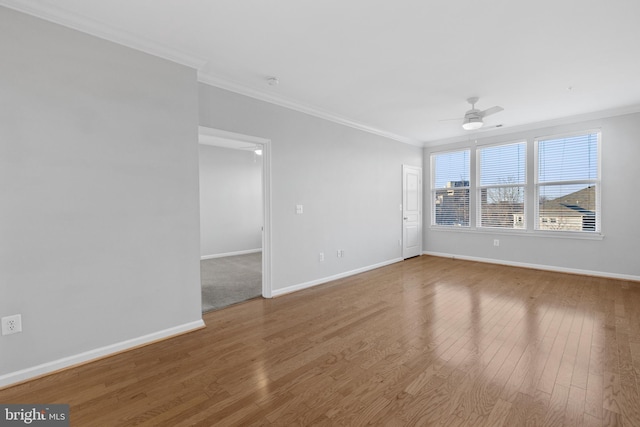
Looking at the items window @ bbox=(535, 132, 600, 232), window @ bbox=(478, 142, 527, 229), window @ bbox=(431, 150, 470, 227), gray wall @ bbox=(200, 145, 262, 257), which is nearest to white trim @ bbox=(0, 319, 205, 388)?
gray wall @ bbox=(200, 145, 262, 257)

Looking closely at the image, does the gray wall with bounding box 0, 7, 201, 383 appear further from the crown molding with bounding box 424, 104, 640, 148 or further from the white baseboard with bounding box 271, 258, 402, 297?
the crown molding with bounding box 424, 104, 640, 148

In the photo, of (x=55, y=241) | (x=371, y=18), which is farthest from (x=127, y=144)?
(x=371, y=18)

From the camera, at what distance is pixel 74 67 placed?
7.72ft

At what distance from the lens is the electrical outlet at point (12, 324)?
209 cm

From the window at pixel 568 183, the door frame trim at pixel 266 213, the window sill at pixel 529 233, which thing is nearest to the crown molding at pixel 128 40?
the door frame trim at pixel 266 213

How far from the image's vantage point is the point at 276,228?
4043mm

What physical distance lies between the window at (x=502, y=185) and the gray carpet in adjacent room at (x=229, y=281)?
16.2 ft

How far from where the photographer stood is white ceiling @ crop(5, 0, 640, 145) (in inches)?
88.0

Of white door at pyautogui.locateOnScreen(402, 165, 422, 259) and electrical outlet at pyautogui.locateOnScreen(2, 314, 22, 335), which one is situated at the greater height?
white door at pyautogui.locateOnScreen(402, 165, 422, 259)

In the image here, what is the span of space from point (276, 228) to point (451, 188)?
15.1 feet

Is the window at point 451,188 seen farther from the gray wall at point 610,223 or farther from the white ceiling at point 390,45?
the white ceiling at point 390,45

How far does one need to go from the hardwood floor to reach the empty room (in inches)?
0.7

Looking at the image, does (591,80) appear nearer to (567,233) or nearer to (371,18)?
(567,233)

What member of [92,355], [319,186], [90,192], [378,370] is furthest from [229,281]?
[378,370]
